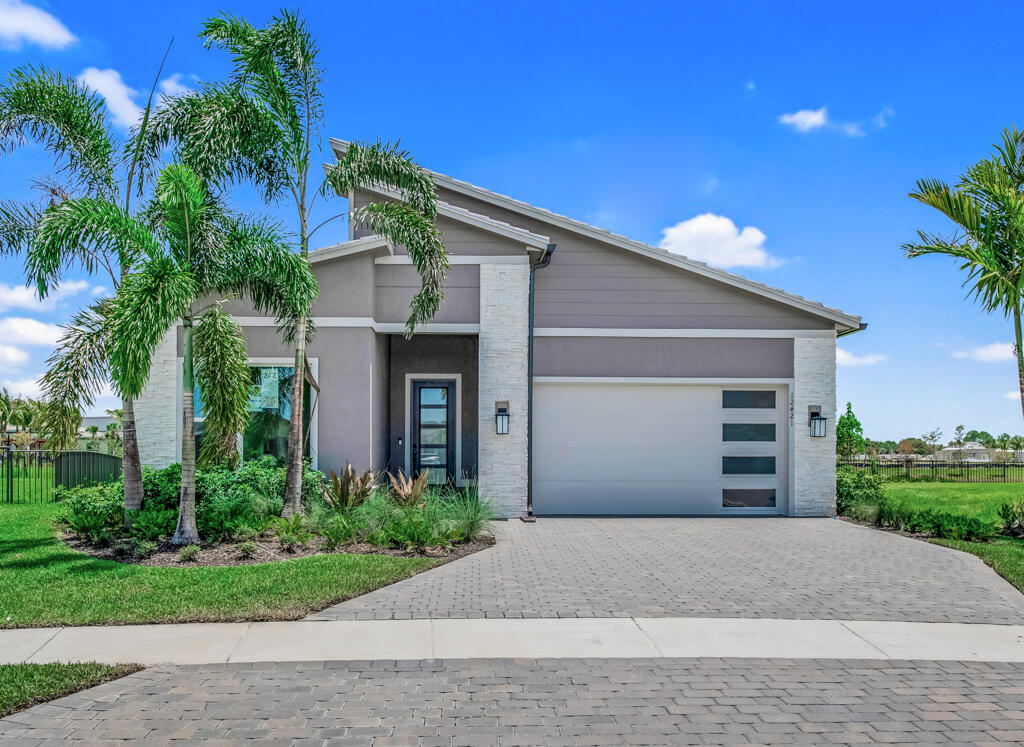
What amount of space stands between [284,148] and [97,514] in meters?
6.12

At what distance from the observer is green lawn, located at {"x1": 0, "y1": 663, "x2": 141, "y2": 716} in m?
5.21

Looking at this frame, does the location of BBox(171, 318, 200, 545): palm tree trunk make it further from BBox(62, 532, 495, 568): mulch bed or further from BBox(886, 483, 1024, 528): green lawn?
BBox(886, 483, 1024, 528): green lawn

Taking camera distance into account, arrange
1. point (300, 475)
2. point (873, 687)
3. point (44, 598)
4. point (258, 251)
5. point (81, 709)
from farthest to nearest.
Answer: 1. point (300, 475)
2. point (258, 251)
3. point (44, 598)
4. point (873, 687)
5. point (81, 709)

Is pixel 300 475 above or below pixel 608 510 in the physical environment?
above

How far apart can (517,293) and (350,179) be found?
12.7 feet

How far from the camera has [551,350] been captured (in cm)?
1532

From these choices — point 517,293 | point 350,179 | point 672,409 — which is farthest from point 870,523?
point 350,179

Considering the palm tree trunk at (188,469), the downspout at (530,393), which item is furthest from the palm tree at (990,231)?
the palm tree trunk at (188,469)

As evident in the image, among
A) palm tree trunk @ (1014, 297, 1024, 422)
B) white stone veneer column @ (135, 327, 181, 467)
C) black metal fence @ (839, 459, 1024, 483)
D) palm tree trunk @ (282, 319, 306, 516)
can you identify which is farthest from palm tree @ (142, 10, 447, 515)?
black metal fence @ (839, 459, 1024, 483)

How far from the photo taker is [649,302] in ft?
50.6

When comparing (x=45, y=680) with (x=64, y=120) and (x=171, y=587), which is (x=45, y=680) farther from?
(x=64, y=120)

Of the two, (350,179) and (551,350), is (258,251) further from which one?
(551,350)

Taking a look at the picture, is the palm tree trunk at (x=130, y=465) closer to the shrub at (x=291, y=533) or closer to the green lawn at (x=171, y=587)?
the green lawn at (x=171, y=587)

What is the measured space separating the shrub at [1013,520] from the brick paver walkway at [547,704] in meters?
9.30
